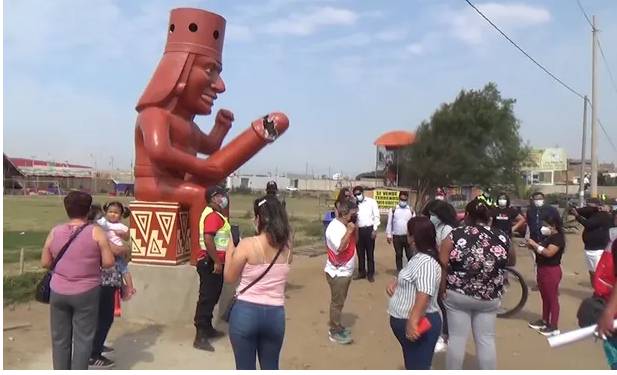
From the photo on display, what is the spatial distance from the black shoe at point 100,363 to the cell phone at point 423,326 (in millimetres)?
2693

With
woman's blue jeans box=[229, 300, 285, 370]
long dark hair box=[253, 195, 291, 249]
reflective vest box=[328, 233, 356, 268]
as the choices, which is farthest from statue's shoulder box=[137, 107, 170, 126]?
woman's blue jeans box=[229, 300, 285, 370]

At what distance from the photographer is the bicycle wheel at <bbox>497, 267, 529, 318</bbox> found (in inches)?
267

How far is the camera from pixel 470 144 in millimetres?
31859

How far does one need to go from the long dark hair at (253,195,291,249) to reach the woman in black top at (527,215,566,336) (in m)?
3.48

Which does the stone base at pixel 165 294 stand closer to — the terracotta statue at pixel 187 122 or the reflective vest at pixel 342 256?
the terracotta statue at pixel 187 122

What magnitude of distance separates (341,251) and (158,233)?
2.09m

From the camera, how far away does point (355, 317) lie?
659cm

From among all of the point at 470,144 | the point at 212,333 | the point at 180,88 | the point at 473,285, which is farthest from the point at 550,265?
the point at 470,144

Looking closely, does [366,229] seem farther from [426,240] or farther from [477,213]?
[426,240]

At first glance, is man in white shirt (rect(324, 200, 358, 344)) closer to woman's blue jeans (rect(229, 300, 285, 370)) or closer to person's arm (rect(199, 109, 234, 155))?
woman's blue jeans (rect(229, 300, 285, 370))

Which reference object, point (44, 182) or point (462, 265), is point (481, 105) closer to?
point (462, 265)

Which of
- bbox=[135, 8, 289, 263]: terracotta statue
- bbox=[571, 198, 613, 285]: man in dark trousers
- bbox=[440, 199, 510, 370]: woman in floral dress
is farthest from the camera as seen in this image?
bbox=[571, 198, 613, 285]: man in dark trousers

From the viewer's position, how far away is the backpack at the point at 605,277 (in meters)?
3.20

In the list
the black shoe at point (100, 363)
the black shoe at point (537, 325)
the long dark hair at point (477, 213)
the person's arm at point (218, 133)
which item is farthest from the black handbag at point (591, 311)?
the person's arm at point (218, 133)
